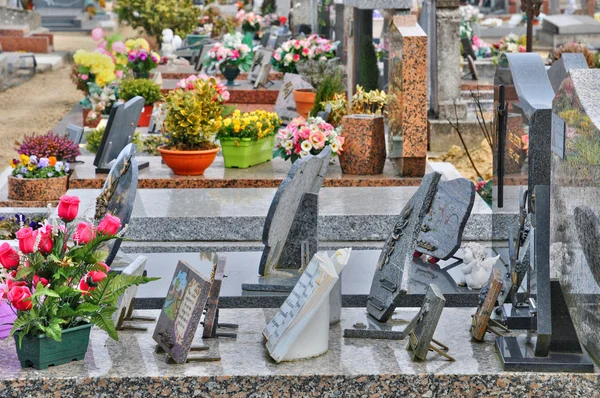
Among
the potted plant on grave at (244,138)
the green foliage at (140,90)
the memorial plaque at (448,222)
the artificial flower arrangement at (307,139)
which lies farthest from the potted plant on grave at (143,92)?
the memorial plaque at (448,222)

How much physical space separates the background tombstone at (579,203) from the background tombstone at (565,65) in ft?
6.85

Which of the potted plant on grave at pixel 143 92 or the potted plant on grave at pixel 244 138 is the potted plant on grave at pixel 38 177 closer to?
the potted plant on grave at pixel 244 138

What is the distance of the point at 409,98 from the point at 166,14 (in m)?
16.4

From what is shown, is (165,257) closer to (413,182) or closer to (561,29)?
(413,182)

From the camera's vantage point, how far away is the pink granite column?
8.55 m

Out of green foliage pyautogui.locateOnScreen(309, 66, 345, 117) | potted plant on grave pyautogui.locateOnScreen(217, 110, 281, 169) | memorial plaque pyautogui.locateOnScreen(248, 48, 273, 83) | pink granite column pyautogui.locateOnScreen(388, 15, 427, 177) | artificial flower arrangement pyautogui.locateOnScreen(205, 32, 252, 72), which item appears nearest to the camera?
pink granite column pyautogui.locateOnScreen(388, 15, 427, 177)

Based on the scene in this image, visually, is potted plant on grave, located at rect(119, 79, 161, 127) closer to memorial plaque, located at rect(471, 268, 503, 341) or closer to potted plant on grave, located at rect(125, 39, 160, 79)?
potted plant on grave, located at rect(125, 39, 160, 79)

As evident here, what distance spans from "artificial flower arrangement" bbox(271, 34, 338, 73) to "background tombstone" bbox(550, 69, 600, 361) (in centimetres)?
1054

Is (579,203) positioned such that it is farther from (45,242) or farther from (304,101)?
(304,101)

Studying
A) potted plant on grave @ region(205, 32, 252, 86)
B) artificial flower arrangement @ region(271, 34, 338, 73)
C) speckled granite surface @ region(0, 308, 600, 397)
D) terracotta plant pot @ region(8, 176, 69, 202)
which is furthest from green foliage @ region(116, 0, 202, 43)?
speckled granite surface @ region(0, 308, 600, 397)

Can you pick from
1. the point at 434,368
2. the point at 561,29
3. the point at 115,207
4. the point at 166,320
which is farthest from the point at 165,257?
the point at 561,29

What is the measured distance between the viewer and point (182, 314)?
4270 mm

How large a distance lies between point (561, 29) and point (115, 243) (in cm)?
2295

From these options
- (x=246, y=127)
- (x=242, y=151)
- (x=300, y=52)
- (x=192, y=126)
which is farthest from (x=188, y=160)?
(x=300, y=52)
